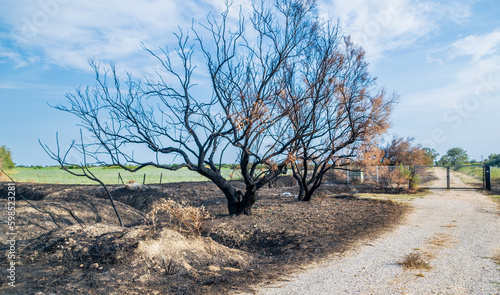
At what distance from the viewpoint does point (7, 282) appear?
4934 millimetres

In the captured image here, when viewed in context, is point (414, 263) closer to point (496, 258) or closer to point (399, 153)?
point (496, 258)

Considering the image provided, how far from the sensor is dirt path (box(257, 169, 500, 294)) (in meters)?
4.79

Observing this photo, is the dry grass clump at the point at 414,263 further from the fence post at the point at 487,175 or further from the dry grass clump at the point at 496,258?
the fence post at the point at 487,175

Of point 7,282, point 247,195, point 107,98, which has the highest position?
point 107,98

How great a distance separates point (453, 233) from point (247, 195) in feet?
17.7

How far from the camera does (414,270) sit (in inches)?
220

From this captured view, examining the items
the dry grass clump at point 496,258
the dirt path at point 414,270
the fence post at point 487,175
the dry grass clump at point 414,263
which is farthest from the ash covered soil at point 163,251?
the fence post at point 487,175

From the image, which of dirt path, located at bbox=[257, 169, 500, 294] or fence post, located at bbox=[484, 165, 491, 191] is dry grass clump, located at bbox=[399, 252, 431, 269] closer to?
dirt path, located at bbox=[257, 169, 500, 294]

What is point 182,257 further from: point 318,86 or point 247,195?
point 318,86

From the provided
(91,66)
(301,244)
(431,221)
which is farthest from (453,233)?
(91,66)

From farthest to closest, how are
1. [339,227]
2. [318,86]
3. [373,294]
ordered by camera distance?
[318,86] < [339,227] < [373,294]

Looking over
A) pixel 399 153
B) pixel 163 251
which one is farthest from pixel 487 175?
pixel 163 251

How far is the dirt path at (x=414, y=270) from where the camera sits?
4.79 m

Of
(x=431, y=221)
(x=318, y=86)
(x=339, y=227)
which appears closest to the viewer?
(x=339, y=227)
